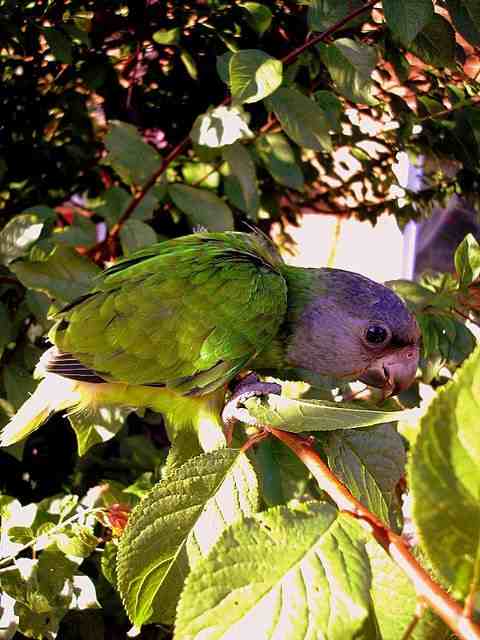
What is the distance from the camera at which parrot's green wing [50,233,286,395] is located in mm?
895

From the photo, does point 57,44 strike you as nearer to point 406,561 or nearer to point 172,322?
point 172,322

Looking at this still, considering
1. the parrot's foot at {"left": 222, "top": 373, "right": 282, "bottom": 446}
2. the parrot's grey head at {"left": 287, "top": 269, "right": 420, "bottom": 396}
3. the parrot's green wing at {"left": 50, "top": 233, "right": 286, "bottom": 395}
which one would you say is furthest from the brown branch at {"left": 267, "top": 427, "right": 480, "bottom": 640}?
the parrot's grey head at {"left": 287, "top": 269, "right": 420, "bottom": 396}

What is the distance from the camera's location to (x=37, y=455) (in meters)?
1.46

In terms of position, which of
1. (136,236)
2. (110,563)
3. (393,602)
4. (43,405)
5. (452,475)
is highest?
(452,475)

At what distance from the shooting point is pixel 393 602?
0.40 metres

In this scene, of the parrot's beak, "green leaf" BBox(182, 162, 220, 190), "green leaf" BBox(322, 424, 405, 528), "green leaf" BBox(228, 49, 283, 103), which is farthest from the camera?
"green leaf" BBox(182, 162, 220, 190)

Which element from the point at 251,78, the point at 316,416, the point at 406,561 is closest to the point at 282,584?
the point at 406,561

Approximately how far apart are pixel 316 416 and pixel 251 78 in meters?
0.62

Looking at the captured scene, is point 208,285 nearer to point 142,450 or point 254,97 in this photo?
point 254,97

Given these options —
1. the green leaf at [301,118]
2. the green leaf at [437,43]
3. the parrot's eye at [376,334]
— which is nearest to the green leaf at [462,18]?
the green leaf at [437,43]

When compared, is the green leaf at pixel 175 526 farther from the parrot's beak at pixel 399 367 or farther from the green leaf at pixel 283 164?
the green leaf at pixel 283 164

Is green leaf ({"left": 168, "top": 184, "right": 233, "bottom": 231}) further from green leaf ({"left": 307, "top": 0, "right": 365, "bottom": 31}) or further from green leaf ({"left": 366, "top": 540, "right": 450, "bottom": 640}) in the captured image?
green leaf ({"left": 366, "top": 540, "right": 450, "bottom": 640})

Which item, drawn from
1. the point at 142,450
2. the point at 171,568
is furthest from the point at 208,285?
the point at 142,450

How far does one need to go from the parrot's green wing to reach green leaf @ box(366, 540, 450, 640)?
517 mm
